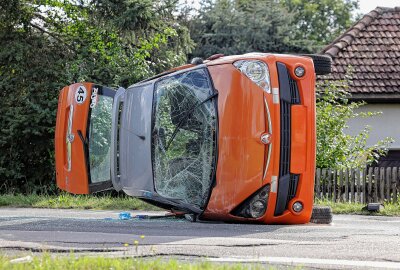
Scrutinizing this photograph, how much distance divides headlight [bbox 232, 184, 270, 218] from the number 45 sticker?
9.94 ft

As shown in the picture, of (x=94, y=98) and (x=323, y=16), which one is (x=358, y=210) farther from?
(x=323, y=16)

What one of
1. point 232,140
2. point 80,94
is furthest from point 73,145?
point 232,140

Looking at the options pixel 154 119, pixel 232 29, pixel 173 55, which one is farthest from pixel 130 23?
pixel 232 29

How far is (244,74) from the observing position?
1230 centimetres

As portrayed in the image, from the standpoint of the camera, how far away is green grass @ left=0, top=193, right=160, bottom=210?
59.0 ft

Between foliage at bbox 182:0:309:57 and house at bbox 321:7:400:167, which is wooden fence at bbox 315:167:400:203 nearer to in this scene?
house at bbox 321:7:400:167

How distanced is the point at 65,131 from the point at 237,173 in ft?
10.3

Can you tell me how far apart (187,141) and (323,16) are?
52.9 metres

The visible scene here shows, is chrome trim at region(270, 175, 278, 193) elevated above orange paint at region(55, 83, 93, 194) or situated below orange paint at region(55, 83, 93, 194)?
below

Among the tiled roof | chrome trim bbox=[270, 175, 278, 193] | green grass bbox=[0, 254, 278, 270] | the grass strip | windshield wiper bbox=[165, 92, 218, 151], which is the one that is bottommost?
the grass strip

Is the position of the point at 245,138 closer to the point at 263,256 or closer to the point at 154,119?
the point at 154,119

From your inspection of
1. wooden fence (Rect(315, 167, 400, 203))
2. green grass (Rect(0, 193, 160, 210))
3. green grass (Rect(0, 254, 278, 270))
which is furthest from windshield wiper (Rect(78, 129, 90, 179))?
wooden fence (Rect(315, 167, 400, 203))

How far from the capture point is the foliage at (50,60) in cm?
2405

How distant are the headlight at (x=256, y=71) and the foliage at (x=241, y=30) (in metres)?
33.9
